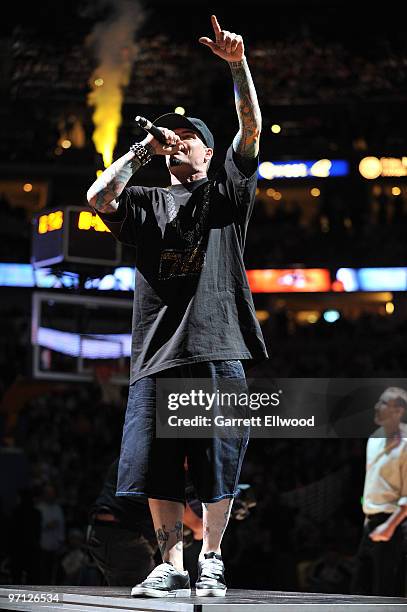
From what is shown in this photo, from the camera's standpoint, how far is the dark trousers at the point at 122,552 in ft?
15.5

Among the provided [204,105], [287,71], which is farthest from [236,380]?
[287,71]

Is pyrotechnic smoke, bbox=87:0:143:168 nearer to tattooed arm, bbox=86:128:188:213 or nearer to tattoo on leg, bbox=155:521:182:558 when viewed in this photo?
tattooed arm, bbox=86:128:188:213

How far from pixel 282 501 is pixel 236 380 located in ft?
22.2

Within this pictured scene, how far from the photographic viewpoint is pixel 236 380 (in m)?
3.15

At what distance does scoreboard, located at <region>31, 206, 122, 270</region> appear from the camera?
765cm

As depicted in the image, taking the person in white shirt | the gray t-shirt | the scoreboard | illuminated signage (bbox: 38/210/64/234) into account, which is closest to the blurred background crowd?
illuminated signage (bbox: 38/210/64/234)

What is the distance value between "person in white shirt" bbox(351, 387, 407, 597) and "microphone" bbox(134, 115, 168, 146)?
9.83ft

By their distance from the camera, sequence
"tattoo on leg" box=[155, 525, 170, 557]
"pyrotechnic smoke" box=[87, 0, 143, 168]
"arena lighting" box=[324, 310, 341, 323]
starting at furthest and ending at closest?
"arena lighting" box=[324, 310, 341, 323]
"pyrotechnic smoke" box=[87, 0, 143, 168]
"tattoo on leg" box=[155, 525, 170, 557]

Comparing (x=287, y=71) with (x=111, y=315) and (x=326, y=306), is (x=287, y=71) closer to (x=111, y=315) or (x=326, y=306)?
(x=326, y=306)

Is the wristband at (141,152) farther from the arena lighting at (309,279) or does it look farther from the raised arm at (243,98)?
the arena lighting at (309,279)

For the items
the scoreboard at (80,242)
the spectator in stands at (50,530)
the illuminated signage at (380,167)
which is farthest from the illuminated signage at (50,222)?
the illuminated signage at (380,167)

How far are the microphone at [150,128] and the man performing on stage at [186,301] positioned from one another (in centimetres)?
2

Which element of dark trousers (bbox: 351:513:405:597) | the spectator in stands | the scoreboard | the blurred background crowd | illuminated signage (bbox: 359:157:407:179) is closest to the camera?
dark trousers (bbox: 351:513:405:597)

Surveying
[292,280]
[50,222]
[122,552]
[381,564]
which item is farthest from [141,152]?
[292,280]
